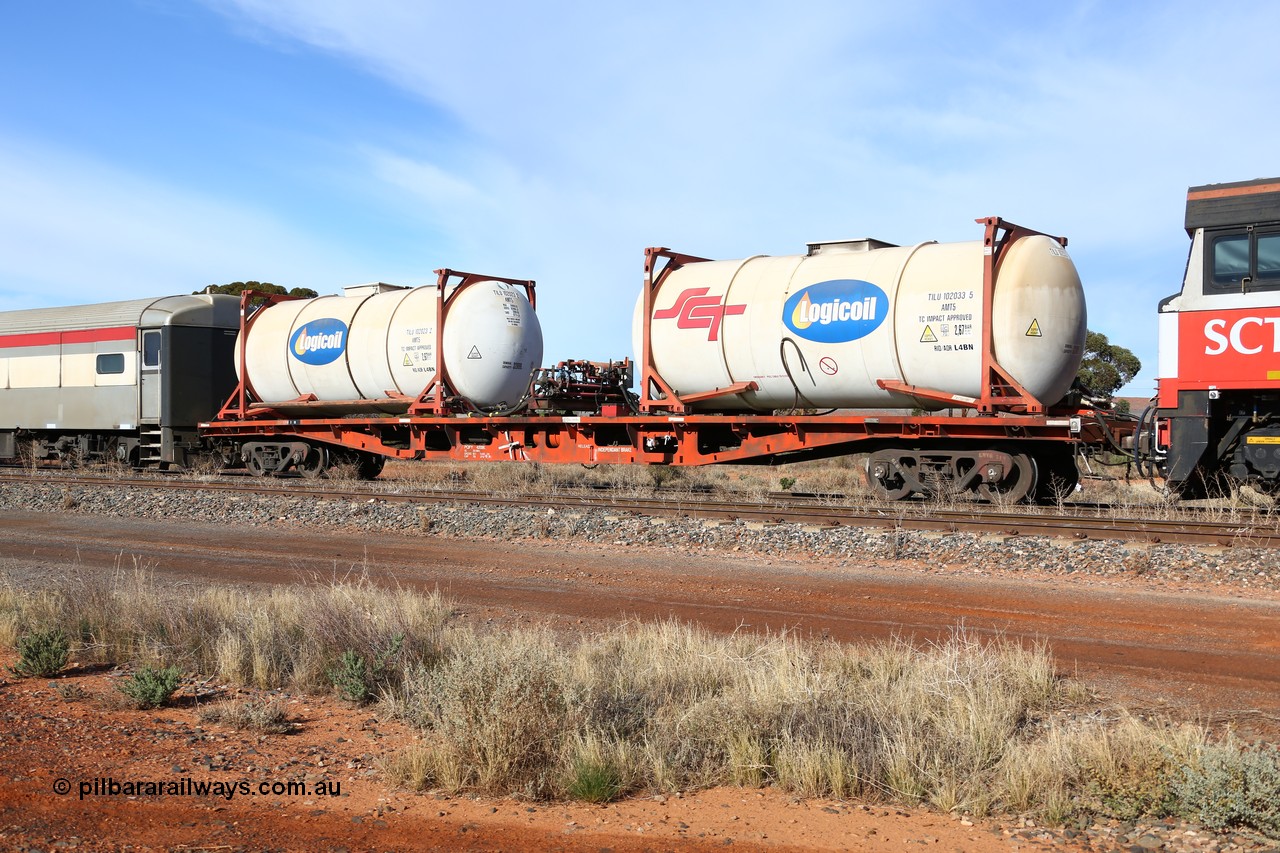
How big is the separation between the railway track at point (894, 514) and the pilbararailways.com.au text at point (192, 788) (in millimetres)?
8618

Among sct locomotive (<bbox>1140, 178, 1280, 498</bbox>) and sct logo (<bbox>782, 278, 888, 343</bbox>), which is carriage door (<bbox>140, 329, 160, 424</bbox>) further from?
sct locomotive (<bbox>1140, 178, 1280, 498</bbox>)

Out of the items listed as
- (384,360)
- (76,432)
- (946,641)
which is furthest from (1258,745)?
(76,432)

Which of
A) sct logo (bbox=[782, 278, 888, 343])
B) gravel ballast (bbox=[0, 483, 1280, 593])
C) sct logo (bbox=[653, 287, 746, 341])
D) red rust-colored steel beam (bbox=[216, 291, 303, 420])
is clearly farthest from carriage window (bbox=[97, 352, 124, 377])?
sct logo (bbox=[782, 278, 888, 343])

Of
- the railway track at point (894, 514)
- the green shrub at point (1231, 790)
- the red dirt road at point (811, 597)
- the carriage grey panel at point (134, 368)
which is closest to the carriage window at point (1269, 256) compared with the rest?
the railway track at point (894, 514)

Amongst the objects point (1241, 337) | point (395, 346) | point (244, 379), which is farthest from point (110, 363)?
point (1241, 337)

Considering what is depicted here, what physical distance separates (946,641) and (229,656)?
16.7ft

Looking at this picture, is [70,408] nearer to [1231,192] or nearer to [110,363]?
[110,363]

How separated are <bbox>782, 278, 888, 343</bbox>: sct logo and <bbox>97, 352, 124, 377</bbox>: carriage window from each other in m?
16.5

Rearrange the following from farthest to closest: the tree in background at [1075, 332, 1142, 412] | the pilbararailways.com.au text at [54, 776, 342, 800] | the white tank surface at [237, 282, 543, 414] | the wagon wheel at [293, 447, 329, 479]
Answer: the tree in background at [1075, 332, 1142, 412], the wagon wheel at [293, 447, 329, 479], the white tank surface at [237, 282, 543, 414], the pilbararailways.com.au text at [54, 776, 342, 800]

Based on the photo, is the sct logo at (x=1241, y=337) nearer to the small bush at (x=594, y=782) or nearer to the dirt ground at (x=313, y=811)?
the dirt ground at (x=313, y=811)

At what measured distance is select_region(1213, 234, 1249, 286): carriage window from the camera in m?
12.7

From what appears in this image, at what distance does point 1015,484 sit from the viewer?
579 inches

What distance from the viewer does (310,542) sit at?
13672 mm

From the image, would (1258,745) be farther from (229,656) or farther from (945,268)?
(945,268)
